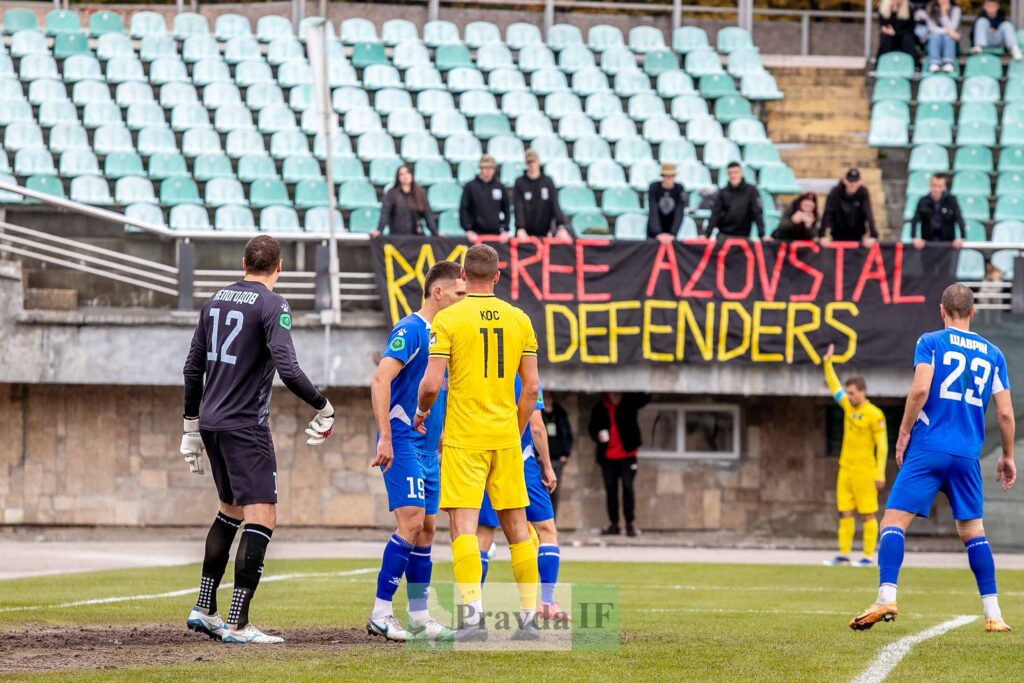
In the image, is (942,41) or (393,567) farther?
(942,41)

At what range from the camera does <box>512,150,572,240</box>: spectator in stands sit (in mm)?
19328

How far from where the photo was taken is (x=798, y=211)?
19.5 metres

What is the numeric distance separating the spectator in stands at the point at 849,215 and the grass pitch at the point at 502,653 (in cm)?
624

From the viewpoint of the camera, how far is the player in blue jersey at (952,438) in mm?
9516

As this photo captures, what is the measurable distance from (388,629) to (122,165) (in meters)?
15.1

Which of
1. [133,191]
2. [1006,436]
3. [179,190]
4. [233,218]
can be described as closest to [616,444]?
[233,218]

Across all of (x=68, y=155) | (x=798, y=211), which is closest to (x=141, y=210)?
(x=68, y=155)

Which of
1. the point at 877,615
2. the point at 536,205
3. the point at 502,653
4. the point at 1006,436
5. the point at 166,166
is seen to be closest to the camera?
the point at 502,653

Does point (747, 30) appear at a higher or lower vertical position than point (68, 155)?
higher

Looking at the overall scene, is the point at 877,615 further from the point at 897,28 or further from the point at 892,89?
the point at 897,28

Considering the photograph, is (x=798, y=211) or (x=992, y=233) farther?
(x=992, y=233)

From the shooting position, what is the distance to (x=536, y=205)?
19469 mm

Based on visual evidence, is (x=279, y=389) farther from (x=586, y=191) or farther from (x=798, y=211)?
(x=798, y=211)

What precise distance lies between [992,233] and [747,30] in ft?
22.4
